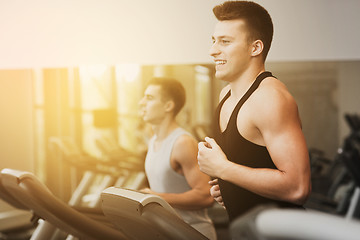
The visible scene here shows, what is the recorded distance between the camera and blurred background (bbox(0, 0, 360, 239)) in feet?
7.29

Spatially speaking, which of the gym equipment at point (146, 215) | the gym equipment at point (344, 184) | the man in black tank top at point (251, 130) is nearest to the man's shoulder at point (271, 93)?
the man in black tank top at point (251, 130)

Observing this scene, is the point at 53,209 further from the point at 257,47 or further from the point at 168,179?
the point at 257,47

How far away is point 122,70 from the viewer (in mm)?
3072

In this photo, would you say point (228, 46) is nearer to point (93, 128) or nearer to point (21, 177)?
point (21, 177)

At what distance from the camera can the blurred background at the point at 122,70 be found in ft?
7.29

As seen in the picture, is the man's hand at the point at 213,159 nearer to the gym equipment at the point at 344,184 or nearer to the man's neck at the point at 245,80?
the man's neck at the point at 245,80

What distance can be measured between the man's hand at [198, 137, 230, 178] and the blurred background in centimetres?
85

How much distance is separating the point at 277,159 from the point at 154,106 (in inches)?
35.9

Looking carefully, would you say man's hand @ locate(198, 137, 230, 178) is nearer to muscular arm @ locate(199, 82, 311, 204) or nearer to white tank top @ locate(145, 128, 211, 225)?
muscular arm @ locate(199, 82, 311, 204)

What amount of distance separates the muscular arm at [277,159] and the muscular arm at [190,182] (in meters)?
0.57

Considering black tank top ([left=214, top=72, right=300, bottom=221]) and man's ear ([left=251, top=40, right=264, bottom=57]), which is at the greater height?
man's ear ([left=251, top=40, right=264, bottom=57])

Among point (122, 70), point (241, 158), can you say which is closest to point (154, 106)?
point (241, 158)

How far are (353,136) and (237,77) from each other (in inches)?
113

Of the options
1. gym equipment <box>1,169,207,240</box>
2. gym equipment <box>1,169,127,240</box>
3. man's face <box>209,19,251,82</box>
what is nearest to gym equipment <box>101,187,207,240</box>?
gym equipment <box>1,169,207,240</box>
